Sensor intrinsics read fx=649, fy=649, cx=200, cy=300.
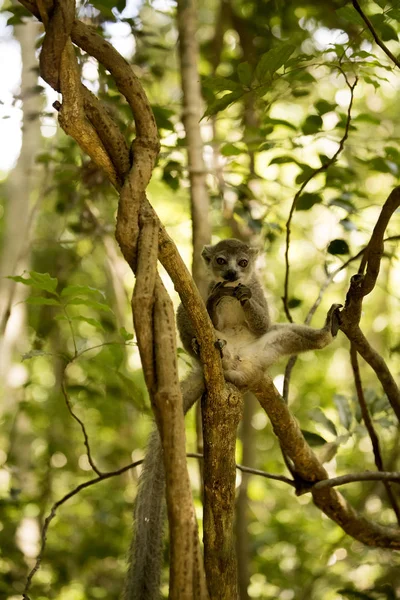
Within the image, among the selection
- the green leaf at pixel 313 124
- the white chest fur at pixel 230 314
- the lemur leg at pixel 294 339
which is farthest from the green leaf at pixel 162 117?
the lemur leg at pixel 294 339

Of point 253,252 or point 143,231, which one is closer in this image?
point 143,231

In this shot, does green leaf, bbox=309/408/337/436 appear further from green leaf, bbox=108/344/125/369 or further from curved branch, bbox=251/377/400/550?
green leaf, bbox=108/344/125/369

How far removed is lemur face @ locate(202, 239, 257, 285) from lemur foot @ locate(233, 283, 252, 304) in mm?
318

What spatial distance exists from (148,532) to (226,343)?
1565 mm

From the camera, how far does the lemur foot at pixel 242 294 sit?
398 centimetres

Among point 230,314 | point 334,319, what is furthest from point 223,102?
point 230,314

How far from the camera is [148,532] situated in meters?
2.57

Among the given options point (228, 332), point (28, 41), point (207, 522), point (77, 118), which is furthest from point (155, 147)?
point (28, 41)

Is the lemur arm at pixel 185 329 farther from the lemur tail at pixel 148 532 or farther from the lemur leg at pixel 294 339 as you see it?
the lemur tail at pixel 148 532

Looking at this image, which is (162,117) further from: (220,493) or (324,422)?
(220,493)

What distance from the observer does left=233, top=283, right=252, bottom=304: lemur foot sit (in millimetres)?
3982

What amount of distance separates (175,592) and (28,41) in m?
5.19

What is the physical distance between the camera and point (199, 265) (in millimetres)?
4777

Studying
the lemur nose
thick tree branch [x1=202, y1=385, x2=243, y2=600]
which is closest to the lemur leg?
the lemur nose
